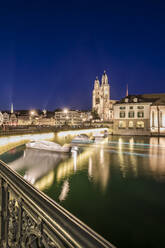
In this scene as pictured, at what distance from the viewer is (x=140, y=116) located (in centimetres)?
5662

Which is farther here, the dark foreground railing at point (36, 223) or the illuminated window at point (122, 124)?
the illuminated window at point (122, 124)

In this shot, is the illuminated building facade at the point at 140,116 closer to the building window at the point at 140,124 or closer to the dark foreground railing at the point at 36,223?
the building window at the point at 140,124

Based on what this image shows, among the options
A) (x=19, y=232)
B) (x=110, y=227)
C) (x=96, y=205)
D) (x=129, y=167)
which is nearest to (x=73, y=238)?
(x=19, y=232)

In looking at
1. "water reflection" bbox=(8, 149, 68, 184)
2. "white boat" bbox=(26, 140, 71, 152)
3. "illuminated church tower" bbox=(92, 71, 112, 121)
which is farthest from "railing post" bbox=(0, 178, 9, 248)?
"illuminated church tower" bbox=(92, 71, 112, 121)

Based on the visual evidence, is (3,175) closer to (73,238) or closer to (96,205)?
(73,238)

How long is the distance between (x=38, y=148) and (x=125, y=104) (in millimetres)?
33584

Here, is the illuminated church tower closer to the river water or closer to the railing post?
the river water

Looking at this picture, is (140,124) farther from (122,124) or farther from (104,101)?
(104,101)

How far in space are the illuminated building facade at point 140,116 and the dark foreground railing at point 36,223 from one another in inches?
2217

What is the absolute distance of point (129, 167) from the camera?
937 inches

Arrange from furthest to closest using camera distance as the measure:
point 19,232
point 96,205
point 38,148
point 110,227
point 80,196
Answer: point 38,148, point 80,196, point 96,205, point 110,227, point 19,232

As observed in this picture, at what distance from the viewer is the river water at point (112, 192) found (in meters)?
10.0

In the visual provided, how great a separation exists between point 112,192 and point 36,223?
14.8 m

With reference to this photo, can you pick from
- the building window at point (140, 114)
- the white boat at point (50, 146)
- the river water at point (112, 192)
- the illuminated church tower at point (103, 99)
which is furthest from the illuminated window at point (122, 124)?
the illuminated church tower at point (103, 99)
